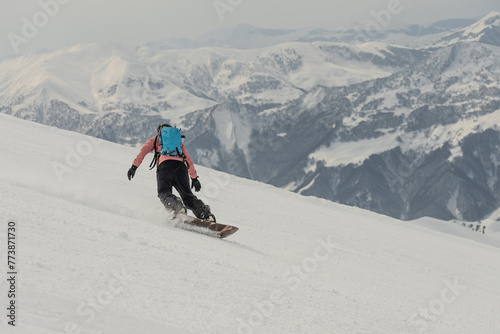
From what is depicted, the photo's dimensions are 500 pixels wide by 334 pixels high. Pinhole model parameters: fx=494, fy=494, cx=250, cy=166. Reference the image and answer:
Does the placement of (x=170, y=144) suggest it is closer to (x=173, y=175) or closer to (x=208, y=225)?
(x=173, y=175)

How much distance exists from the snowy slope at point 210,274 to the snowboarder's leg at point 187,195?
0.89 metres

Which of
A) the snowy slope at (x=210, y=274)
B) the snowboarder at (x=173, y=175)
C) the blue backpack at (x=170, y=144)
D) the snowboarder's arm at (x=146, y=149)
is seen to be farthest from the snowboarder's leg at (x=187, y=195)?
the snowboarder's arm at (x=146, y=149)

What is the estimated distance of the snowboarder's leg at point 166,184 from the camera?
1056 cm

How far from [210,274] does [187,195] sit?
5.20 metres

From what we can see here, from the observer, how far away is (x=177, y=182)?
11.3m

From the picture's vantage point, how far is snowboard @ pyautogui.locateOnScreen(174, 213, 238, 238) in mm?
9648

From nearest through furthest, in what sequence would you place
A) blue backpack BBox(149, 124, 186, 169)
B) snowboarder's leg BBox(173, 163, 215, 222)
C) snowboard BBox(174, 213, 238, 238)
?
snowboard BBox(174, 213, 238, 238), snowboarder's leg BBox(173, 163, 215, 222), blue backpack BBox(149, 124, 186, 169)

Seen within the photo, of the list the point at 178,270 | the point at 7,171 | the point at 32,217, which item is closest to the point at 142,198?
the point at 7,171

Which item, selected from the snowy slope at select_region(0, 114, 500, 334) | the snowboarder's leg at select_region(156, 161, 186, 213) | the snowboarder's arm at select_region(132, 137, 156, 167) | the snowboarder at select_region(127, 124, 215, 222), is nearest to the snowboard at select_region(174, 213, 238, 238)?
the snowy slope at select_region(0, 114, 500, 334)

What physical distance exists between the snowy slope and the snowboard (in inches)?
12.4

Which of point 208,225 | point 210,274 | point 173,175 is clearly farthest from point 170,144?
point 210,274

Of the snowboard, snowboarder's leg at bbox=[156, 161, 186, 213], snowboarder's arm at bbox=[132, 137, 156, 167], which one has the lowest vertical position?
the snowboard

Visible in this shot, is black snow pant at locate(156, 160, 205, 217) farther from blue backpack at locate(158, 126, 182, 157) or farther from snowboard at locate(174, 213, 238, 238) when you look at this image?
snowboard at locate(174, 213, 238, 238)

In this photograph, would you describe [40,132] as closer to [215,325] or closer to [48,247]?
[48,247]
